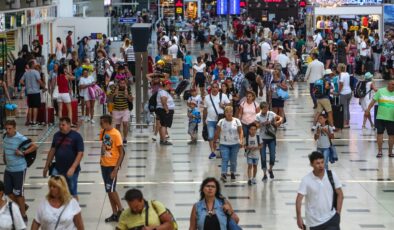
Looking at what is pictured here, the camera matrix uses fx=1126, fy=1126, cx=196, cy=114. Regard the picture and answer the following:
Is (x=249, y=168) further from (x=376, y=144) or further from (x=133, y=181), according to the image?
(x=376, y=144)

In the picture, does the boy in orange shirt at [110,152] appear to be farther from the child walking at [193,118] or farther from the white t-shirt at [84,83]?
the white t-shirt at [84,83]

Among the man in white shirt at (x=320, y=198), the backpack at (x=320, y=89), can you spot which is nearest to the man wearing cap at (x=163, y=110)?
the backpack at (x=320, y=89)

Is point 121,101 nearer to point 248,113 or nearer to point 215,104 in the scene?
point 215,104

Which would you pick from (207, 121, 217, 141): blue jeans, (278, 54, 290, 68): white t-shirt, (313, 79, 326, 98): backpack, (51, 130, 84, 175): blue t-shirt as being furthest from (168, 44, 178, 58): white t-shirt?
(51, 130, 84, 175): blue t-shirt

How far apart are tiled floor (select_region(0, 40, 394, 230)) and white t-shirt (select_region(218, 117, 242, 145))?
27.6 inches

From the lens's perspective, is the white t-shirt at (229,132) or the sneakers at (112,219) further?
the white t-shirt at (229,132)

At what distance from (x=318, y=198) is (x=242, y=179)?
6.73m

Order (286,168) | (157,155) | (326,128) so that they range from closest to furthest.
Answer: (326,128) < (286,168) < (157,155)

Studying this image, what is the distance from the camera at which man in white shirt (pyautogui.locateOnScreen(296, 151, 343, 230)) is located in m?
11.7

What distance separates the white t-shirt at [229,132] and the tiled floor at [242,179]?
0.70m

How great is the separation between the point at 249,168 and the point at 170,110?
4940 millimetres

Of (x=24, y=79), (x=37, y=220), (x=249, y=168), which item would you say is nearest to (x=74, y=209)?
(x=37, y=220)

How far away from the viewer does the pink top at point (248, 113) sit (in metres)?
19.5

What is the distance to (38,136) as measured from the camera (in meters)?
24.2
